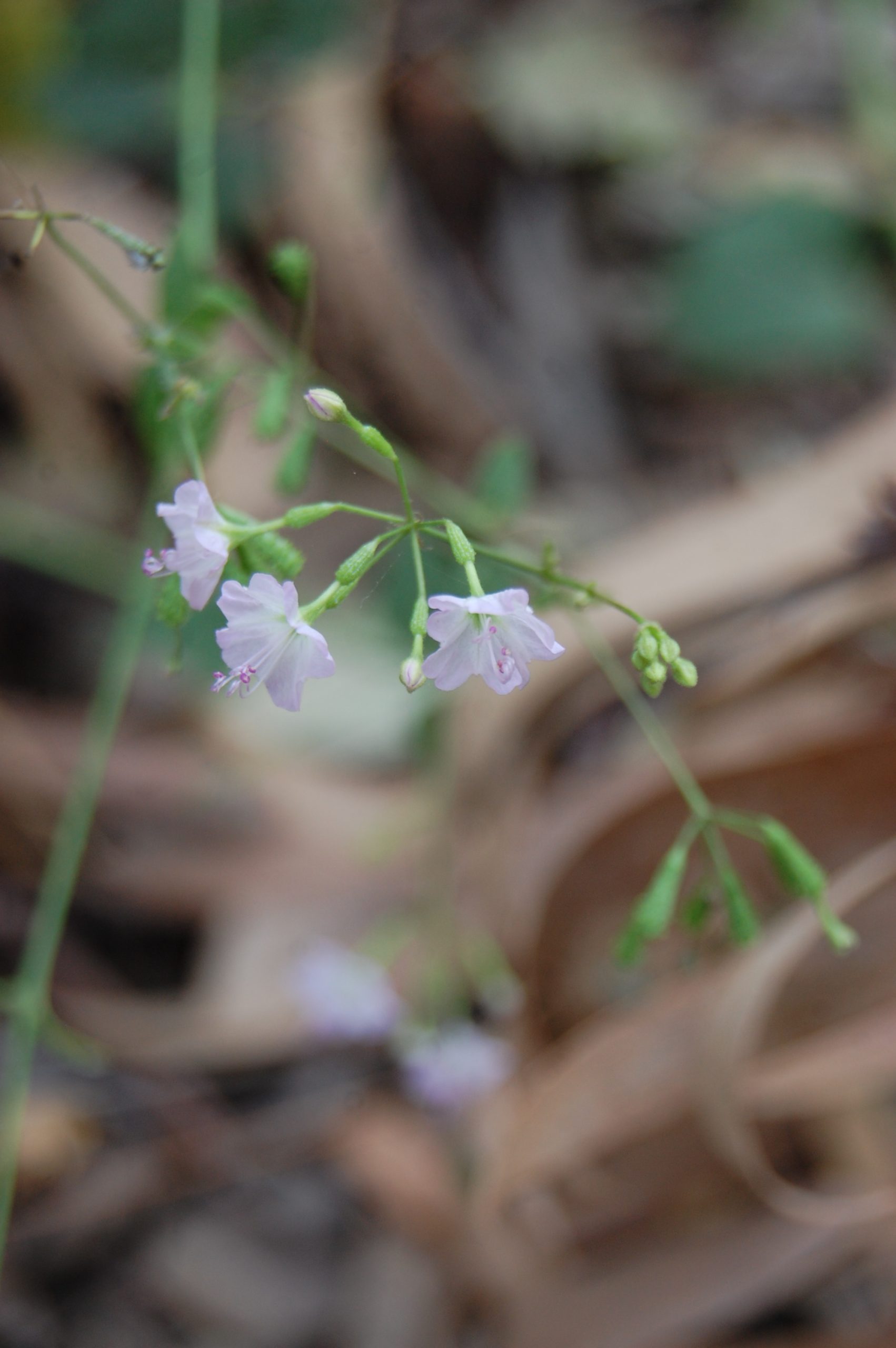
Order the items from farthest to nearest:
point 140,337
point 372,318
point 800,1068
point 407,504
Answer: point 372,318, point 800,1068, point 140,337, point 407,504

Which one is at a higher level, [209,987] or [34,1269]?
[209,987]

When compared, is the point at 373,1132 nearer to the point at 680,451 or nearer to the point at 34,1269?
the point at 34,1269

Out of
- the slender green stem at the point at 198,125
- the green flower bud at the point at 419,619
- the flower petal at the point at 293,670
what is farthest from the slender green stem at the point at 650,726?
the slender green stem at the point at 198,125

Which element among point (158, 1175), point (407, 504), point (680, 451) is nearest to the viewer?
point (407, 504)

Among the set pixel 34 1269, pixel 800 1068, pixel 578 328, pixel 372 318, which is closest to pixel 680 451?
pixel 578 328

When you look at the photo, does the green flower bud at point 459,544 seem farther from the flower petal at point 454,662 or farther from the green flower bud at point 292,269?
the green flower bud at point 292,269

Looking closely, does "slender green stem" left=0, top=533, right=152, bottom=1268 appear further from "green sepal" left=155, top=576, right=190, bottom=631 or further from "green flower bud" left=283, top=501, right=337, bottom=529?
"green flower bud" left=283, top=501, right=337, bottom=529

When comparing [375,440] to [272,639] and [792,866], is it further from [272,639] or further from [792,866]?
[792,866]

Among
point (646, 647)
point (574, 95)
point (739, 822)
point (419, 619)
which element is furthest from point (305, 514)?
point (574, 95)
